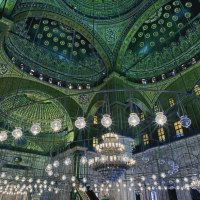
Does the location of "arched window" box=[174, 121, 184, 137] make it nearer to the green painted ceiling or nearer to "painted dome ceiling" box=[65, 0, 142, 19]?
the green painted ceiling

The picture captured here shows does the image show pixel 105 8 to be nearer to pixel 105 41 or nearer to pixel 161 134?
pixel 105 41

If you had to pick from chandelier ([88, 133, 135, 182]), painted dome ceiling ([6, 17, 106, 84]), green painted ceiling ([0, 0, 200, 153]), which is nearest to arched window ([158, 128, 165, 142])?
green painted ceiling ([0, 0, 200, 153])

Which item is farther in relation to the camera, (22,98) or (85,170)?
(22,98)

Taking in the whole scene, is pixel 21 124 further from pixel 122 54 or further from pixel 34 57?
pixel 122 54

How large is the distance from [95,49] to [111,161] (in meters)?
8.25

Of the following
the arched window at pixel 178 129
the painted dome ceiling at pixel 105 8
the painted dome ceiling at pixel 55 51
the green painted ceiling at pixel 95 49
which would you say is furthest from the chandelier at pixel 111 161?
the painted dome ceiling at pixel 105 8

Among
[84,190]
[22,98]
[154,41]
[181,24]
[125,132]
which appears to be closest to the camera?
[84,190]

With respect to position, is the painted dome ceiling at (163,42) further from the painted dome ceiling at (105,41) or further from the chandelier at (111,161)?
the chandelier at (111,161)

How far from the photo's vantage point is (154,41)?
14680 mm

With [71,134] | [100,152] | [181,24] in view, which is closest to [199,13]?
[181,24]

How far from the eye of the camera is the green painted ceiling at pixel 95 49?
41.4 feet

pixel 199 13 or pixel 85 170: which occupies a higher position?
pixel 199 13

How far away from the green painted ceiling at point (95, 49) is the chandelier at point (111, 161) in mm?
3954

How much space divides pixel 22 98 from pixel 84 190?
30.8 feet
